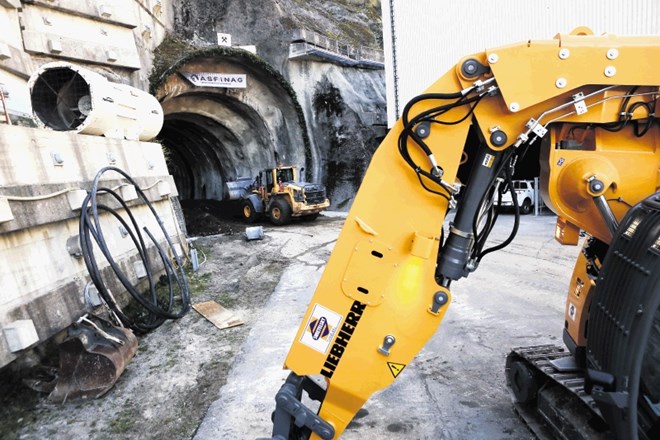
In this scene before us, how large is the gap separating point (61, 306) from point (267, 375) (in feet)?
7.19

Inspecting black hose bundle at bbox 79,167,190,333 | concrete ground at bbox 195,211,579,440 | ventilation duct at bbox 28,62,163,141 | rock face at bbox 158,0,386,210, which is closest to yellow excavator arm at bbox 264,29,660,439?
concrete ground at bbox 195,211,579,440

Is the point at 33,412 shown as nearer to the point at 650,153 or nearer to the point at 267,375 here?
the point at 267,375

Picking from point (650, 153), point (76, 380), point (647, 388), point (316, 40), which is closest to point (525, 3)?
point (316, 40)

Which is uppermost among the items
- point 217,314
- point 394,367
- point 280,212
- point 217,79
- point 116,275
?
point 217,79

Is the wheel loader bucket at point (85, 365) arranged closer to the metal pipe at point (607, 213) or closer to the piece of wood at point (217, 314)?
the piece of wood at point (217, 314)

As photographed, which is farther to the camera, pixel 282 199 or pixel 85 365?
pixel 282 199

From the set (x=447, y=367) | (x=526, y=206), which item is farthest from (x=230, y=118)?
(x=447, y=367)

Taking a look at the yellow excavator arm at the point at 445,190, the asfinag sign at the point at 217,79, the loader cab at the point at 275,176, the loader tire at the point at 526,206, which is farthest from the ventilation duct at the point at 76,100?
the loader tire at the point at 526,206

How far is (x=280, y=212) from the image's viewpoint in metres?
14.9

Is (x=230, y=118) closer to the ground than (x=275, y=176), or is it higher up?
higher up

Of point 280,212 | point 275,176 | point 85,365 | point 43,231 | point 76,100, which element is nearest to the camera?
point 85,365

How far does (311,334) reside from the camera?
227 centimetres

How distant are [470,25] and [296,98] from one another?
8350 millimetres

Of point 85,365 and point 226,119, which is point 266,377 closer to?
point 85,365
